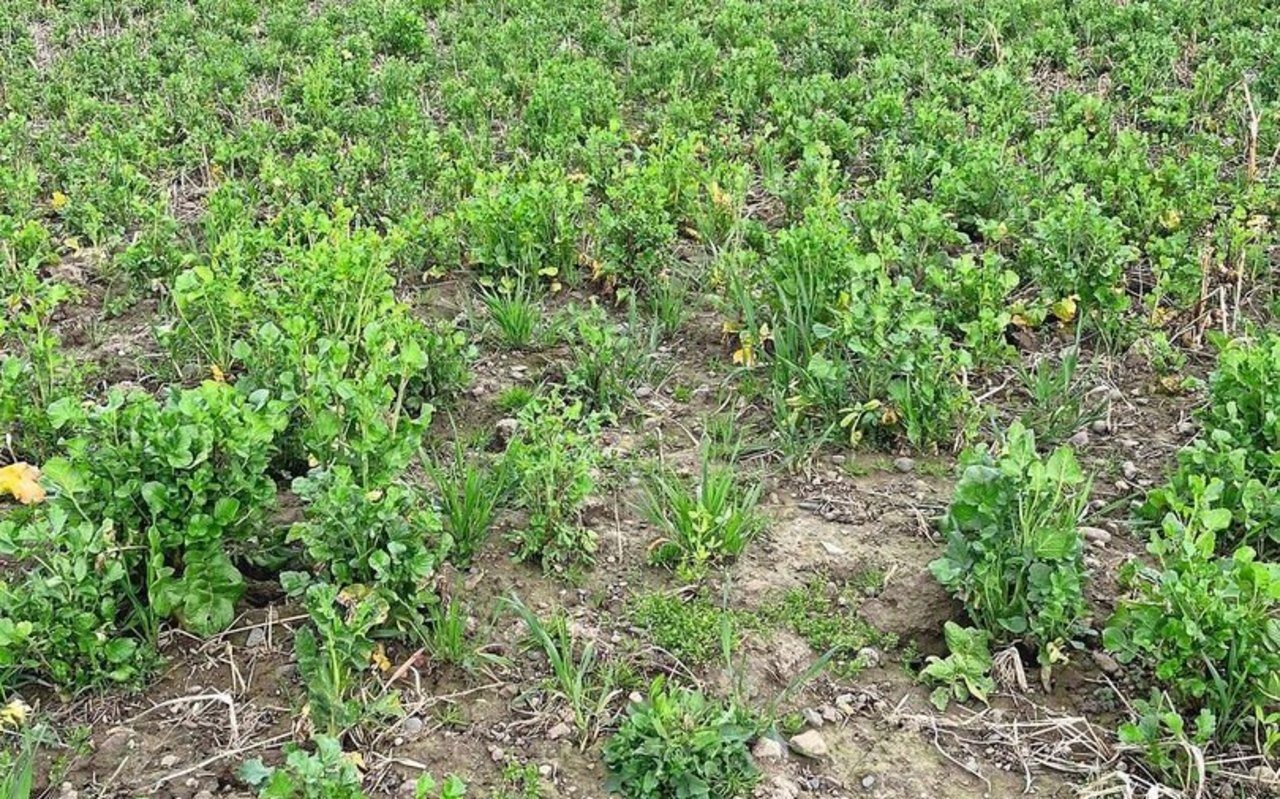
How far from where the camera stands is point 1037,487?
3.40 m

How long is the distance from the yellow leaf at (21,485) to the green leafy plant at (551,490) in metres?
1.59

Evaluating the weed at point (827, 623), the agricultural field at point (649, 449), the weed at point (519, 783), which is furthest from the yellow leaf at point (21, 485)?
the weed at point (827, 623)

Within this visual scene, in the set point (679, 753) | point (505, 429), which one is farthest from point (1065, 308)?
point (679, 753)

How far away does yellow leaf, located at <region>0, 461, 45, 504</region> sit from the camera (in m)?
4.10

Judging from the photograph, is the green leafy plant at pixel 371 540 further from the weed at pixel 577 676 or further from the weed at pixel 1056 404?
the weed at pixel 1056 404

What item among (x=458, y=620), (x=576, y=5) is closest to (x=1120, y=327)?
(x=458, y=620)

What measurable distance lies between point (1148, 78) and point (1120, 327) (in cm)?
334

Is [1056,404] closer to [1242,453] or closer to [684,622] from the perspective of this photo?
[1242,453]

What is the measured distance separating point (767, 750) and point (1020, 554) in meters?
0.92

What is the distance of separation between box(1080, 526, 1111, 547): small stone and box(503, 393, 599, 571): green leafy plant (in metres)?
1.56

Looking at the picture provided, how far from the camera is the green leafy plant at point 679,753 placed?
2.97m

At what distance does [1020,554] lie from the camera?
3.46m

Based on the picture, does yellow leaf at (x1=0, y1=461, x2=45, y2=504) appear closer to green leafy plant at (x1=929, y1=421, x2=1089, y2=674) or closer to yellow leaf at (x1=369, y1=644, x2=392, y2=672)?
yellow leaf at (x1=369, y1=644, x2=392, y2=672)

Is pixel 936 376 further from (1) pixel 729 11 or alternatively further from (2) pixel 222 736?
(1) pixel 729 11
